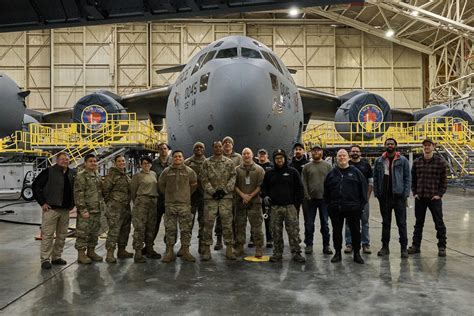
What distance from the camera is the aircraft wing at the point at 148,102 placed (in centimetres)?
1523

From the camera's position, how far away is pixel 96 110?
51.6 feet

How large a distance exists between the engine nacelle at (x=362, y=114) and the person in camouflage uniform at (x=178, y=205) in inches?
461

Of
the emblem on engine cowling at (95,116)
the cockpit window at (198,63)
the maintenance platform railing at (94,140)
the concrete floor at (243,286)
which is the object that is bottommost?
the concrete floor at (243,286)

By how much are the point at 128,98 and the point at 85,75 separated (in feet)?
77.3

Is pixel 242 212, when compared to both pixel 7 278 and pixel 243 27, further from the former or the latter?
pixel 243 27

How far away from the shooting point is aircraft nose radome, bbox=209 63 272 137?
7637 mm

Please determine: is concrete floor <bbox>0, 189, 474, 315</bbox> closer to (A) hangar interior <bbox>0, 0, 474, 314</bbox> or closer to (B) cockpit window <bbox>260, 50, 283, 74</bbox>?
(A) hangar interior <bbox>0, 0, 474, 314</bbox>

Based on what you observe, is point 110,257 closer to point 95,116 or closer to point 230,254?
point 230,254

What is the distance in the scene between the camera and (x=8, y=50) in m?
37.1

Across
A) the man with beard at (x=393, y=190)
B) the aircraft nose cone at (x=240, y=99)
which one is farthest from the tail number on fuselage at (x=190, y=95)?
the man with beard at (x=393, y=190)

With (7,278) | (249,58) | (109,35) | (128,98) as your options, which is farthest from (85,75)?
(7,278)

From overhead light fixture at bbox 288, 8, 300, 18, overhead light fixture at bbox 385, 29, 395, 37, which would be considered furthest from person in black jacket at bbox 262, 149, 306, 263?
overhead light fixture at bbox 385, 29, 395, 37

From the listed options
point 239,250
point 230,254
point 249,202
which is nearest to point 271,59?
point 249,202

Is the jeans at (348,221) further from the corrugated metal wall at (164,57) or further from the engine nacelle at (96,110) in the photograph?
the corrugated metal wall at (164,57)
